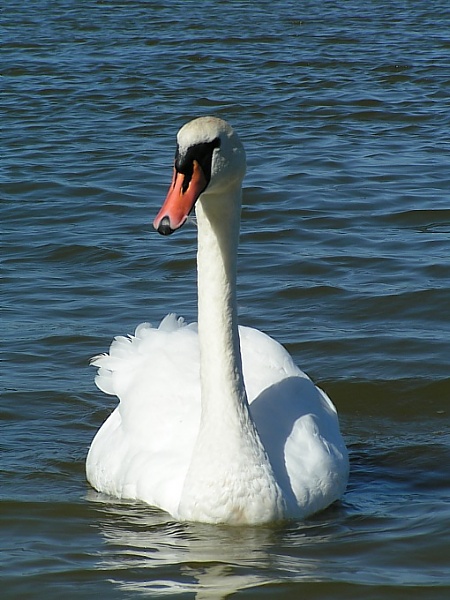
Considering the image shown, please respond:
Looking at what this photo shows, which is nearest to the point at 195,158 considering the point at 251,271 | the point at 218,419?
the point at 218,419

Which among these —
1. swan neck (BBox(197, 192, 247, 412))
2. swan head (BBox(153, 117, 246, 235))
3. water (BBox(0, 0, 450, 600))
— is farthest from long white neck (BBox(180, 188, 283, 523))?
swan head (BBox(153, 117, 246, 235))

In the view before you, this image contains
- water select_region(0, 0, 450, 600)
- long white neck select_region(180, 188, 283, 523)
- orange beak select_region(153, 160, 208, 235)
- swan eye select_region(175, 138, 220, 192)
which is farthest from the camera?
long white neck select_region(180, 188, 283, 523)

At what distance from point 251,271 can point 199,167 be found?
16.3 feet

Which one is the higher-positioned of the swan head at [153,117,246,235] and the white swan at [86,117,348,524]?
the swan head at [153,117,246,235]

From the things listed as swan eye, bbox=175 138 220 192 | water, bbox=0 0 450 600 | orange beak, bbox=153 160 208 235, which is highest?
swan eye, bbox=175 138 220 192

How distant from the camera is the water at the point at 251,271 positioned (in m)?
5.26

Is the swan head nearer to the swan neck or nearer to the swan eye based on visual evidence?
the swan eye

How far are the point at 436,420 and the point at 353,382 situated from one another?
72 centimetres

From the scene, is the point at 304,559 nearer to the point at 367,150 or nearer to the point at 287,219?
the point at 287,219

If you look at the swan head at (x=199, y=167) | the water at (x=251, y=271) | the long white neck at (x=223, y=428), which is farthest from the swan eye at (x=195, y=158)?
the water at (x=251, y=271)

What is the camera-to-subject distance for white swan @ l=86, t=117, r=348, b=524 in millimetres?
5059

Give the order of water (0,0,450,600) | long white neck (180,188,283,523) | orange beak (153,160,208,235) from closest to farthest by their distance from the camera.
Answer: orange beak (153,160,208,235) < water (0,0,450,600) < long white neck (180,188,283,523)

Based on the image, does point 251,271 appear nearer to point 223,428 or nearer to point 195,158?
point 223,428

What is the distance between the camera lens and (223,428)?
17.9 feet
